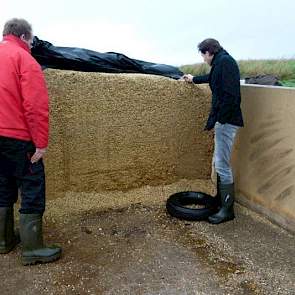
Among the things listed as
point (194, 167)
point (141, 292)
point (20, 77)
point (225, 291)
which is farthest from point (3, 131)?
point (194, 167)

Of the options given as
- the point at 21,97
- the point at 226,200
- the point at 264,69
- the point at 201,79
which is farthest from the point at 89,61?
the point at 264,69

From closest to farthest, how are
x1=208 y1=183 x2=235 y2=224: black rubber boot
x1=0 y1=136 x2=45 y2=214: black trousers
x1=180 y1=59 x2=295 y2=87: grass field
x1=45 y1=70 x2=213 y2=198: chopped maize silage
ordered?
x1=0 y1=136 x2=45 y2=214: black trousers, x1=45 y1=70 x2=213 y2=198: chopped maize silage, x1=208 y1=183 x2=235 y2=224: black rubber boot, x1=180 y1=59 x2=295 y2=87: grass field

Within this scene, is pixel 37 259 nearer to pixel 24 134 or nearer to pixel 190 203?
pixel 24 134

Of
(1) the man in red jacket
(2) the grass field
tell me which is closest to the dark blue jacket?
(1) the man in red jacket

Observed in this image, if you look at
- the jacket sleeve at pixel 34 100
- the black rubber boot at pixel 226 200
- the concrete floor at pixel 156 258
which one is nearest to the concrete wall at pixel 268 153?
the concrete floor at pixel 156 258

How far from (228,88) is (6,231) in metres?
2.23

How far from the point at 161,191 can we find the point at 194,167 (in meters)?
0.46

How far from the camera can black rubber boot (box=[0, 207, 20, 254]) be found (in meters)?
3.46

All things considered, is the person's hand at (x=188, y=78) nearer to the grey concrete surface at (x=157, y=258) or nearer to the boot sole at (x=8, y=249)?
the grey concrete surface at (x=157, y=258)

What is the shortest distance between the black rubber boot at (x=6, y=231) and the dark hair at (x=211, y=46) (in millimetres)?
2225

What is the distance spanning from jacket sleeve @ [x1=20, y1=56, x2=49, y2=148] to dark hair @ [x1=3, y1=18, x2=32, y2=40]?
0.77 feet

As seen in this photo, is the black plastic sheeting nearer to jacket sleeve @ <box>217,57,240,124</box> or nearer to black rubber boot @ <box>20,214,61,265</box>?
jacket sleeve @ <box>217,57,240,124</box>

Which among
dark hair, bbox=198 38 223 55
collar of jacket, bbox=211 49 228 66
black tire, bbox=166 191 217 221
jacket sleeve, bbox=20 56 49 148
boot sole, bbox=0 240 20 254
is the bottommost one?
boot sole, bbox=0 240 20 254

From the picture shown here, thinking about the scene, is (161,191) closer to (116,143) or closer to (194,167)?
(194,167)
